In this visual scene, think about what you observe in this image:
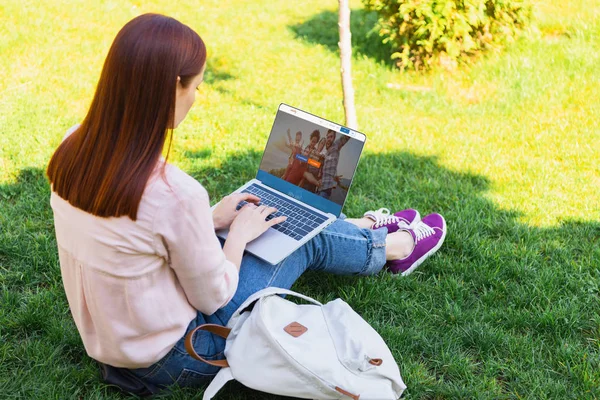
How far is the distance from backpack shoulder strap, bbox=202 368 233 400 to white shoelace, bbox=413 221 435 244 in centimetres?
148

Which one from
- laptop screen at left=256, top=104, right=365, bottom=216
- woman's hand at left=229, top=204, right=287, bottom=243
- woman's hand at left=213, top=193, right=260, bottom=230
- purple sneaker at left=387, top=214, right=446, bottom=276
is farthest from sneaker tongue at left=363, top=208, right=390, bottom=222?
woman's hand at left=213, top=193, right=260, bottom=230

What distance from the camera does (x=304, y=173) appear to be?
3.13 m

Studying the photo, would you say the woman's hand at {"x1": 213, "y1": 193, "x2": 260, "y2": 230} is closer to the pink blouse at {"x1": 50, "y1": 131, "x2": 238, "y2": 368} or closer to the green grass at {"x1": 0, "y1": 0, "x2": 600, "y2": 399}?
the pink blouse at {"x1": 50, "y1": 131, "x2": 238, "y2": 368}

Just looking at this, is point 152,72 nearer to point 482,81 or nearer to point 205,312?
point 205,312

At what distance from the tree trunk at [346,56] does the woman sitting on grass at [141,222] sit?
225 centimetres

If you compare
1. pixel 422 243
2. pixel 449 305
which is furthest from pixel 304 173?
pixel 449 305

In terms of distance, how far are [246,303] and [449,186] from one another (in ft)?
7.30

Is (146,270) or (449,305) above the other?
(146,270)

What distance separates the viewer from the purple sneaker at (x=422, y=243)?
135 inches

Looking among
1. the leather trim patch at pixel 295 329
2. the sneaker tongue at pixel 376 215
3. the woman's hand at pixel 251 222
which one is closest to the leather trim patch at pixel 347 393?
the leather trim patch at pixel 295 329

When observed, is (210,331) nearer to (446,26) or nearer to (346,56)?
(346,56)

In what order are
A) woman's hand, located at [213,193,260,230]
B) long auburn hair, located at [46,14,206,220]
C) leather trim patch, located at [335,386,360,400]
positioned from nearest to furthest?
long auburn hair, located at [46,14,206,220], leather trim patch, located at [335,386,360,400], woman's hand, located at [213,193,260,230]

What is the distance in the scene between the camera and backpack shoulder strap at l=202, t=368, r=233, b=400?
2307mm

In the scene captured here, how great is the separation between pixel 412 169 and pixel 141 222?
2.84 meters
